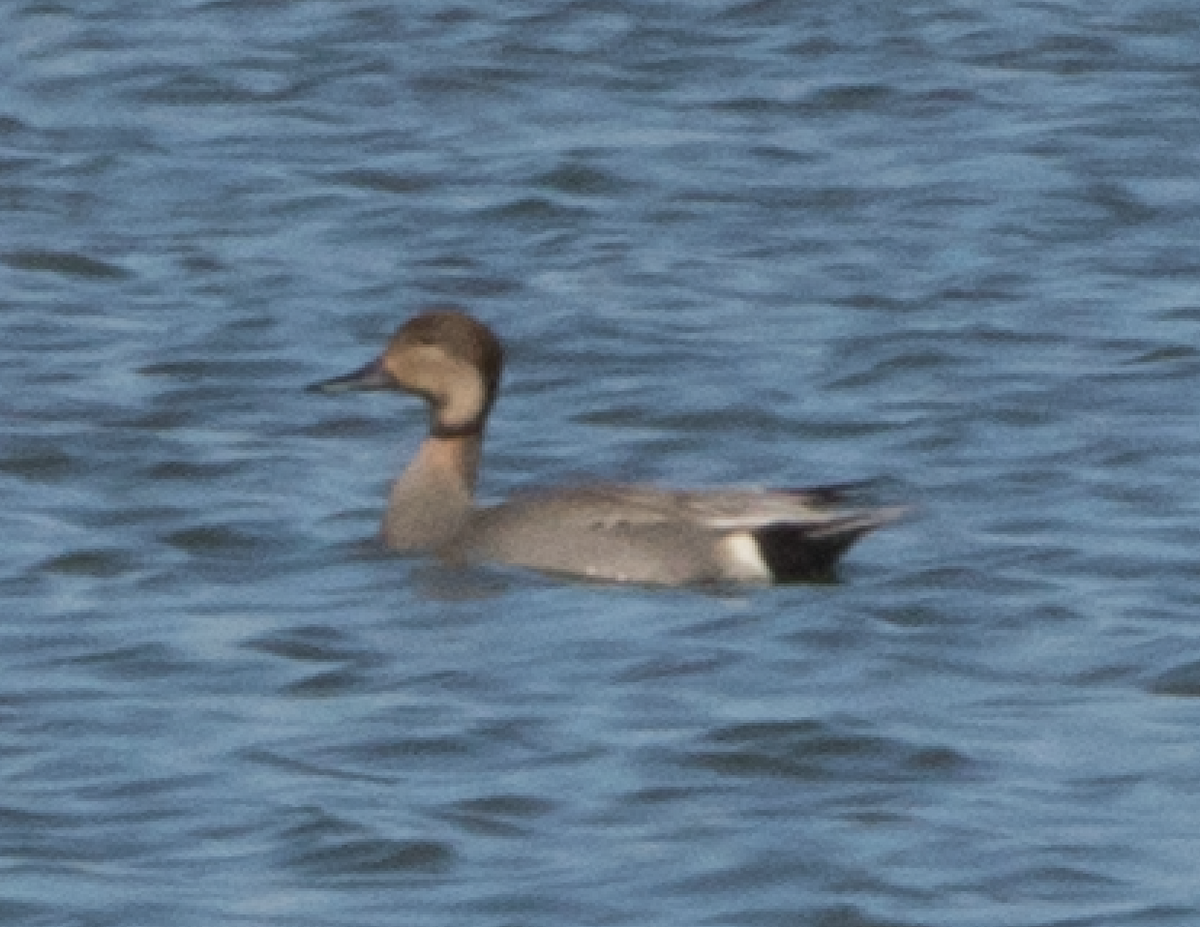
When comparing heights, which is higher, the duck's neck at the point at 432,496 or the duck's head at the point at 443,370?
the duck's head at the point at 443,370

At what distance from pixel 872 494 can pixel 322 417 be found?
1.71 metres

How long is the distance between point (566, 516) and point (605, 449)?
1.42m

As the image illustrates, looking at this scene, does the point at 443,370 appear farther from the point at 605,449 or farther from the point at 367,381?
the point at 605,449

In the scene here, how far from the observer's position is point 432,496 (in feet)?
38.9

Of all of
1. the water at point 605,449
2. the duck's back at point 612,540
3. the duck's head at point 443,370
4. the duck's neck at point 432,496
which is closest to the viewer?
the water at point 605,449

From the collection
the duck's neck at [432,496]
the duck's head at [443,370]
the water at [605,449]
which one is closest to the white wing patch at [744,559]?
the water at [605,449]

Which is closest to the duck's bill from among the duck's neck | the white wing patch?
the duck's neck

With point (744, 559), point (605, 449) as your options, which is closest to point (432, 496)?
point (744, 559)

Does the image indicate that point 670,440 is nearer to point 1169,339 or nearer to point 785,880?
point 1169,339

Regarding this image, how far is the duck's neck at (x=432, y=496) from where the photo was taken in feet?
38.8

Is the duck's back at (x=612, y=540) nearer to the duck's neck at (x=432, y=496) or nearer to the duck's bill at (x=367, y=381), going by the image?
the duck's neck at (x=432, y=496)

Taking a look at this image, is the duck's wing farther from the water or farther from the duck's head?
the duck's head

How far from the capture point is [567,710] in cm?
1027

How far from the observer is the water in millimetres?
9188
